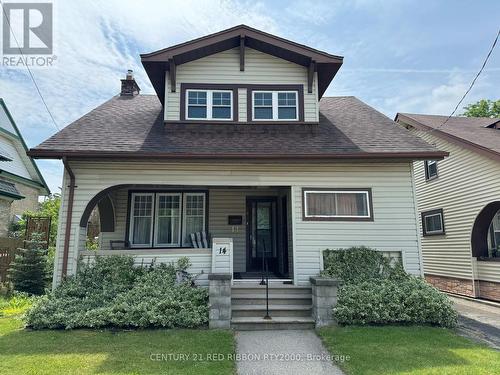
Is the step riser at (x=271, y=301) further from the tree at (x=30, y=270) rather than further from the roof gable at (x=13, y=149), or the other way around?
the roof gable at (x=13, y=149)

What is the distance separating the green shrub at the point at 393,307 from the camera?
6.29 meters

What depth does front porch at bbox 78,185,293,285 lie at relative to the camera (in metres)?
9.05

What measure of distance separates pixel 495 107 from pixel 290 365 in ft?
96.7

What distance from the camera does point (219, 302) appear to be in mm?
6266

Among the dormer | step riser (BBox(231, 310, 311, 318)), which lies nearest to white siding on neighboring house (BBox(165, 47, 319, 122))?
the dormer

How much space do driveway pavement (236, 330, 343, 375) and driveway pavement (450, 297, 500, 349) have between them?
306 centimetres

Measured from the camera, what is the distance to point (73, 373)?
422 centimetres

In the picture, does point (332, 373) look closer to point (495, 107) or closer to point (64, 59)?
point (64, 59)

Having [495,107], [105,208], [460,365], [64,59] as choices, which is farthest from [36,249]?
[495,107]

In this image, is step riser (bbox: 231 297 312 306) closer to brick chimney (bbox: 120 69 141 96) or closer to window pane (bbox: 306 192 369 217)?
window pane (bbox: 306 192 369 217)

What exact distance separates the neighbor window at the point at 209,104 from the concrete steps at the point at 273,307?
15.0 ft

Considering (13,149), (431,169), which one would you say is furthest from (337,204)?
(13,149)

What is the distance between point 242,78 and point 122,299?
639 centimetres

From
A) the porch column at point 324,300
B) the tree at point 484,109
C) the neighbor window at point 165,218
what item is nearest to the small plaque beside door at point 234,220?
the neighbor window at point 165,218
